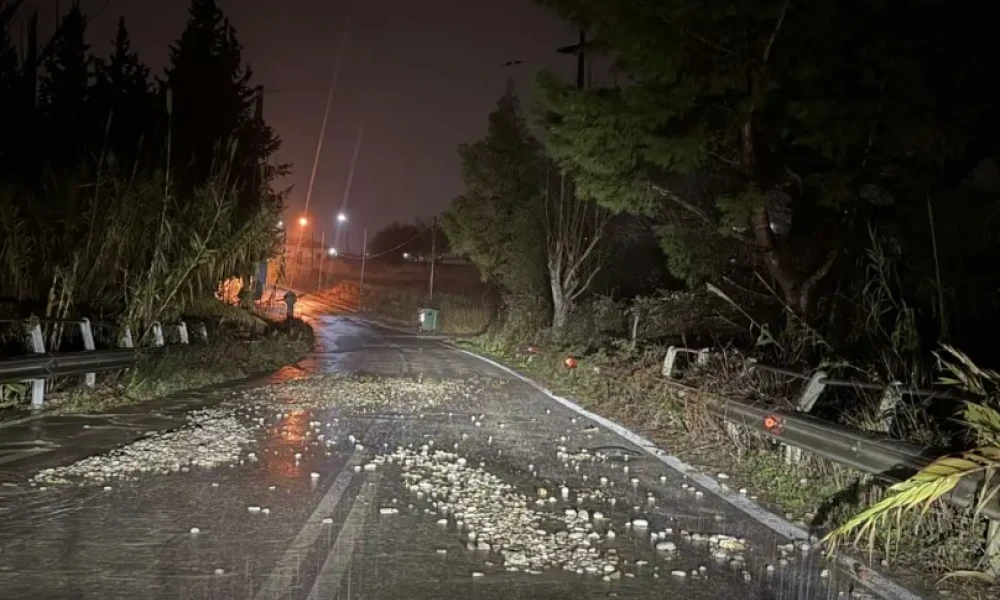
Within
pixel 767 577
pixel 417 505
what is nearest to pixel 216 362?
pixel 417 505

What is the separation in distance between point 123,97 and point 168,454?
20.0 meters

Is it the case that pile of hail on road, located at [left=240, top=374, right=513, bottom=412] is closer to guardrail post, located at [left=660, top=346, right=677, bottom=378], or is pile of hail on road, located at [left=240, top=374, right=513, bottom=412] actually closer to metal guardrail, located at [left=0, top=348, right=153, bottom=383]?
metal guardrail, located at [left=0, top=348, right=153, bottom=383]

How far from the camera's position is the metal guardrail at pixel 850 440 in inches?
204

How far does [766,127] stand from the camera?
12703 millimetres

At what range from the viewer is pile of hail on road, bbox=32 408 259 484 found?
7652mm

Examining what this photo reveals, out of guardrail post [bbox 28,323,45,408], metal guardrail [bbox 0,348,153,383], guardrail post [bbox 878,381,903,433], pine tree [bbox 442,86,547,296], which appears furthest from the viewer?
pine tree [bbox 442,86,547,296]

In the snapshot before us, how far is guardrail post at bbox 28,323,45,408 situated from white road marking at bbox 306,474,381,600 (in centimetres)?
624

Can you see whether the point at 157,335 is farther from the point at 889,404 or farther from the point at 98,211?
the point at 889,404

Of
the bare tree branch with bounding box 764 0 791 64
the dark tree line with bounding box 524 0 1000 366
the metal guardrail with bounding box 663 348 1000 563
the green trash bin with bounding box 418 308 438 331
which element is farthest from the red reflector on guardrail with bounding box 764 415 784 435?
the green trash bin with bounding box 418 308 438 331

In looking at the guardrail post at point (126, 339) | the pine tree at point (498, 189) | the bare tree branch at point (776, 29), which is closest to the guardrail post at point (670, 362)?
the bare tree branch at point (776, 29)

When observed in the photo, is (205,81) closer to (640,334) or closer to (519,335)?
(519,335)

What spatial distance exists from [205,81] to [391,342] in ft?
41.9

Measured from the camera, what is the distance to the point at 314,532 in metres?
6.04

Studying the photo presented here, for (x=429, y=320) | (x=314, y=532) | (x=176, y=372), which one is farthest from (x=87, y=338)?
(x=429, y=320)
